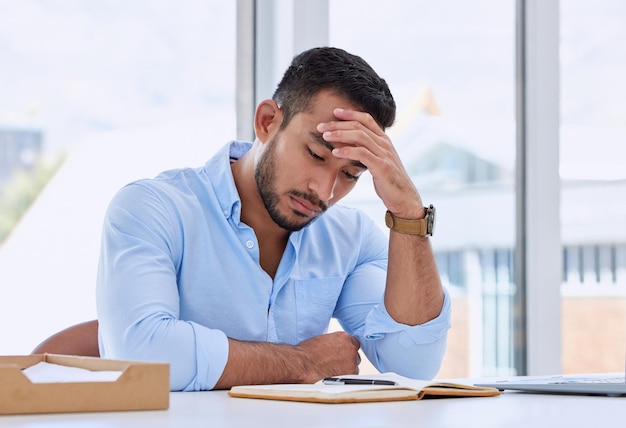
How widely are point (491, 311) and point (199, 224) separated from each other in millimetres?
1679

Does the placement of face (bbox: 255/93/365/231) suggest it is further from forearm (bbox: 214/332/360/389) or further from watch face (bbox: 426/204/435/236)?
forearm (bbox: 214/332/360/389)

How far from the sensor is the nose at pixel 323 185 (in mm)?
1838

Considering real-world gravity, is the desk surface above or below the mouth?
below

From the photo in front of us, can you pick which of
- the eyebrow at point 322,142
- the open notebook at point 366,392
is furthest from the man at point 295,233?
the open notebook at point 366,392

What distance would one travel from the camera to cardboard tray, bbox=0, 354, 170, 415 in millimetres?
895

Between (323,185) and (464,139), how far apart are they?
4.80 feet

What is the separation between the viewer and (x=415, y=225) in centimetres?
191

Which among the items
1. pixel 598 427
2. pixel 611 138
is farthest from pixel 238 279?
pixel 611 138

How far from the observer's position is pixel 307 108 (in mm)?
1885

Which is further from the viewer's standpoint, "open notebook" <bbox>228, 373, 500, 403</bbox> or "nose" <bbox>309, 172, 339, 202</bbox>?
"nose" <bbox>309, 172, 339, 202</bbox>

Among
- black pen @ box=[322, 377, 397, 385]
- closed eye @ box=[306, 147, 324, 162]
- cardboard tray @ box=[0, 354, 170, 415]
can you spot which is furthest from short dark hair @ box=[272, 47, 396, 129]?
cardboard tray @ box=[0, 354, 170, 415]

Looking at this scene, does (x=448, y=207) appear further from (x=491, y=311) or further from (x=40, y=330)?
(x=40, y=330)

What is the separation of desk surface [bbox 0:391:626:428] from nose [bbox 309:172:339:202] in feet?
2.30

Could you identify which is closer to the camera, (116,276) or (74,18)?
(116,276)
